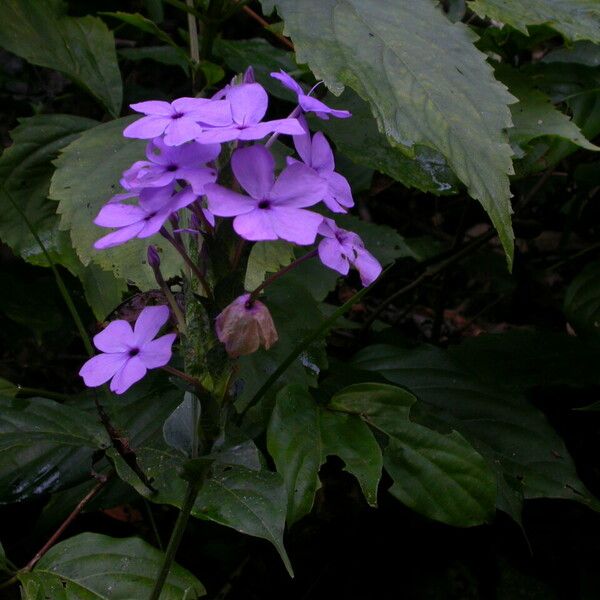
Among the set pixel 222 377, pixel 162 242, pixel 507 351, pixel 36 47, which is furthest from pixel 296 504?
pixel 36 47

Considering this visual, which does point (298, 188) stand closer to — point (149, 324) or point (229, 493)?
point (149, 324)

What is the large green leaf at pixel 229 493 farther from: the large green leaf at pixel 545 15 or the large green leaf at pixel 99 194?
the large green leaf at pixel 545 15

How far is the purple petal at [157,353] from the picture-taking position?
689 millimetres

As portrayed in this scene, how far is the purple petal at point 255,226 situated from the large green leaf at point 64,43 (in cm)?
89

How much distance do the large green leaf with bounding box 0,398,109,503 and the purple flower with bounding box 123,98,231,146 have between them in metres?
0.47

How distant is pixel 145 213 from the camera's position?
0.69 metres

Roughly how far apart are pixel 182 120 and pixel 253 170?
8 cm

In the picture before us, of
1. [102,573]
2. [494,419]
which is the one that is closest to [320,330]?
[102,573]

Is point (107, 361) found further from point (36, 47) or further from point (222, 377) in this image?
point (36, 47)

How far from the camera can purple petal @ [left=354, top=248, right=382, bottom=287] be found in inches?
28.4

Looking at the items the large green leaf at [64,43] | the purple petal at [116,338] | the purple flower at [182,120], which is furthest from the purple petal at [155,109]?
the large green leaf at [64,43]

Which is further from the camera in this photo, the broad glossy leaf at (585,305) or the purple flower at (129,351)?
the broad glossy leaf at (585,305)

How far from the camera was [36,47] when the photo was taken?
1.39 m

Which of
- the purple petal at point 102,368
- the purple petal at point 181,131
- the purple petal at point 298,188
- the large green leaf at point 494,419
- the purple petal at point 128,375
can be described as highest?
the purple petal at point 181,131
